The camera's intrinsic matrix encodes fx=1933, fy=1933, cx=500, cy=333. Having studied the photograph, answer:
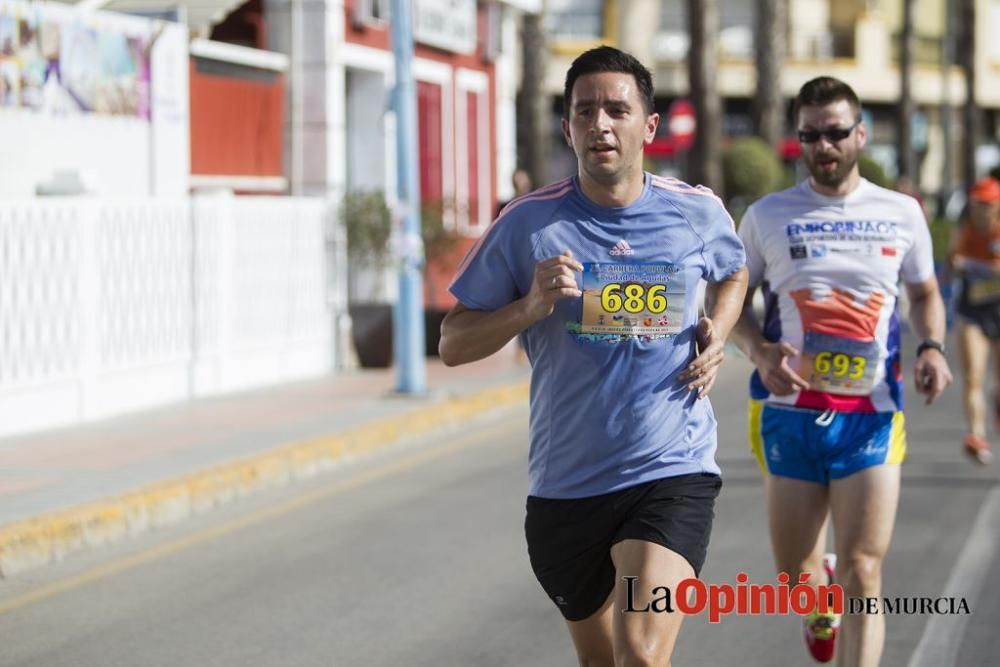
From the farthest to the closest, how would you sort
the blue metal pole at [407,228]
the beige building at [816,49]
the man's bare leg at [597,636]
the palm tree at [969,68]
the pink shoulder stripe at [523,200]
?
the beige building at [816,49] < the palm tree at [969,68] < the blue metal pole at [407,228] < the man's bare leg at [597,636] < the pink shoulder stripe at [523,200]

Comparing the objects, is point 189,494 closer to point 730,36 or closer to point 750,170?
point 750,170

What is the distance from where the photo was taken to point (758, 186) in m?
38.9

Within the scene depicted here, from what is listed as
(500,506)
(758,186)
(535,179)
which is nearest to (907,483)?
(500,506)

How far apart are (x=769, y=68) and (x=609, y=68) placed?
119 ft

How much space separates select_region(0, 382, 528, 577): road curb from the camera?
9305 millimetres

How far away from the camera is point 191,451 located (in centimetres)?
1232

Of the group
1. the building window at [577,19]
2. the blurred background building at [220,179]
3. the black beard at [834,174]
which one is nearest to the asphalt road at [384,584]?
the black beard at [834,174]

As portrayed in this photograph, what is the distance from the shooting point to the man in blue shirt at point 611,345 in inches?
191

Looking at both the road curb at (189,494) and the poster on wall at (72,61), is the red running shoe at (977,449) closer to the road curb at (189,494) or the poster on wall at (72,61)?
the road curb at (189,494)

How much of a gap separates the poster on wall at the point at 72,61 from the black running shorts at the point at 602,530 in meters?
9.97

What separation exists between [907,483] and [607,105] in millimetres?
7627

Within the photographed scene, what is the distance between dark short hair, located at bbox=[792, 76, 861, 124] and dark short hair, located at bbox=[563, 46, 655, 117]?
1.59 m

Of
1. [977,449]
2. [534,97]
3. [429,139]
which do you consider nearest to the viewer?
[977,449]

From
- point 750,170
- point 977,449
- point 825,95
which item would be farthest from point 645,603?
point 750,170
